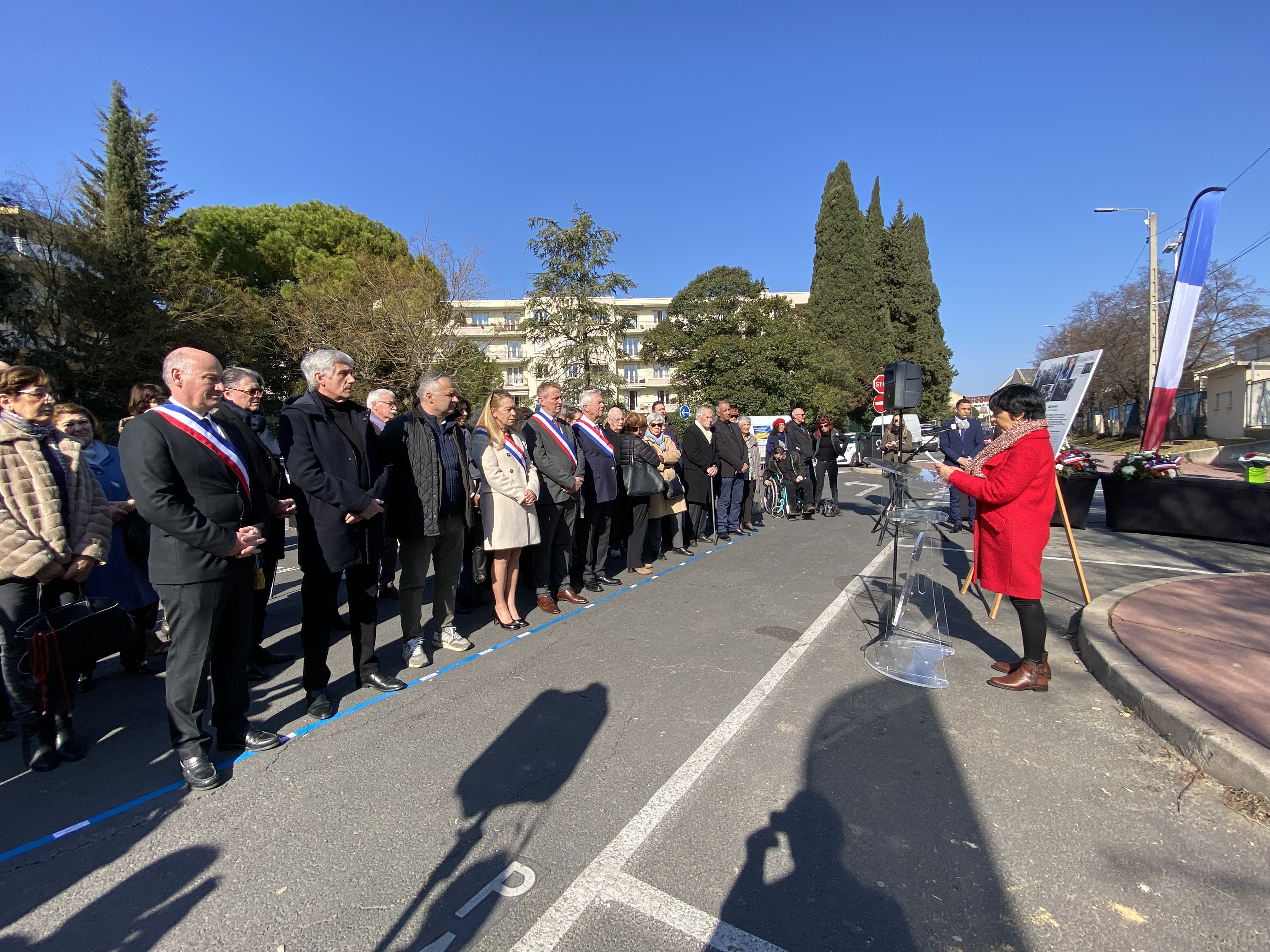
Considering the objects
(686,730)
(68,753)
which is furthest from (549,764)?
(68,753)

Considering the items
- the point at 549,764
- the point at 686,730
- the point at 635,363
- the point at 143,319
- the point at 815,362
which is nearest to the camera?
the point at 549,764

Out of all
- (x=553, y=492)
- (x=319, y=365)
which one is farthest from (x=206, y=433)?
(x=553, y=492)

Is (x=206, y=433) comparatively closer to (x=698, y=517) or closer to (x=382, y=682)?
(x=382, y=682)

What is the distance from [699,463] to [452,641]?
4.73 meters

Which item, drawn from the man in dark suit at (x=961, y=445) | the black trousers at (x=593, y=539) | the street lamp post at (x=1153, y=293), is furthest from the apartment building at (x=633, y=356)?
the black trousers at (x=593, y=539)

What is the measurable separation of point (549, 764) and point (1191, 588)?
6.27m

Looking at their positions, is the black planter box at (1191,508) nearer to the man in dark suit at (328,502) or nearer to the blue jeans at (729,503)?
the blue jeans at (729,503)

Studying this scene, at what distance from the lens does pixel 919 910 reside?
82.7 inches

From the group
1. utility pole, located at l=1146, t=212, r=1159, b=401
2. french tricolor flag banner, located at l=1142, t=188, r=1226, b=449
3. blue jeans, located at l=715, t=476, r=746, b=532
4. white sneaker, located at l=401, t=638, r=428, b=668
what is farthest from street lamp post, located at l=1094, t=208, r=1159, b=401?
white sneaker, located at l=401, t=638, r=428, b=668

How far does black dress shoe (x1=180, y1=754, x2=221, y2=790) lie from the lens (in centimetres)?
285

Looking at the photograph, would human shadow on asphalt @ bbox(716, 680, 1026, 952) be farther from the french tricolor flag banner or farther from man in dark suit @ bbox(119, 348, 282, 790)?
the french tricolor flag banner

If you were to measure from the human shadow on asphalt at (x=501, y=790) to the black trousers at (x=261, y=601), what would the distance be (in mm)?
2347

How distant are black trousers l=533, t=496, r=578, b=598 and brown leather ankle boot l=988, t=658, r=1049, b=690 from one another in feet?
12.2

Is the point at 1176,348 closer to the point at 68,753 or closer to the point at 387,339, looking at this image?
the point at 68,753
